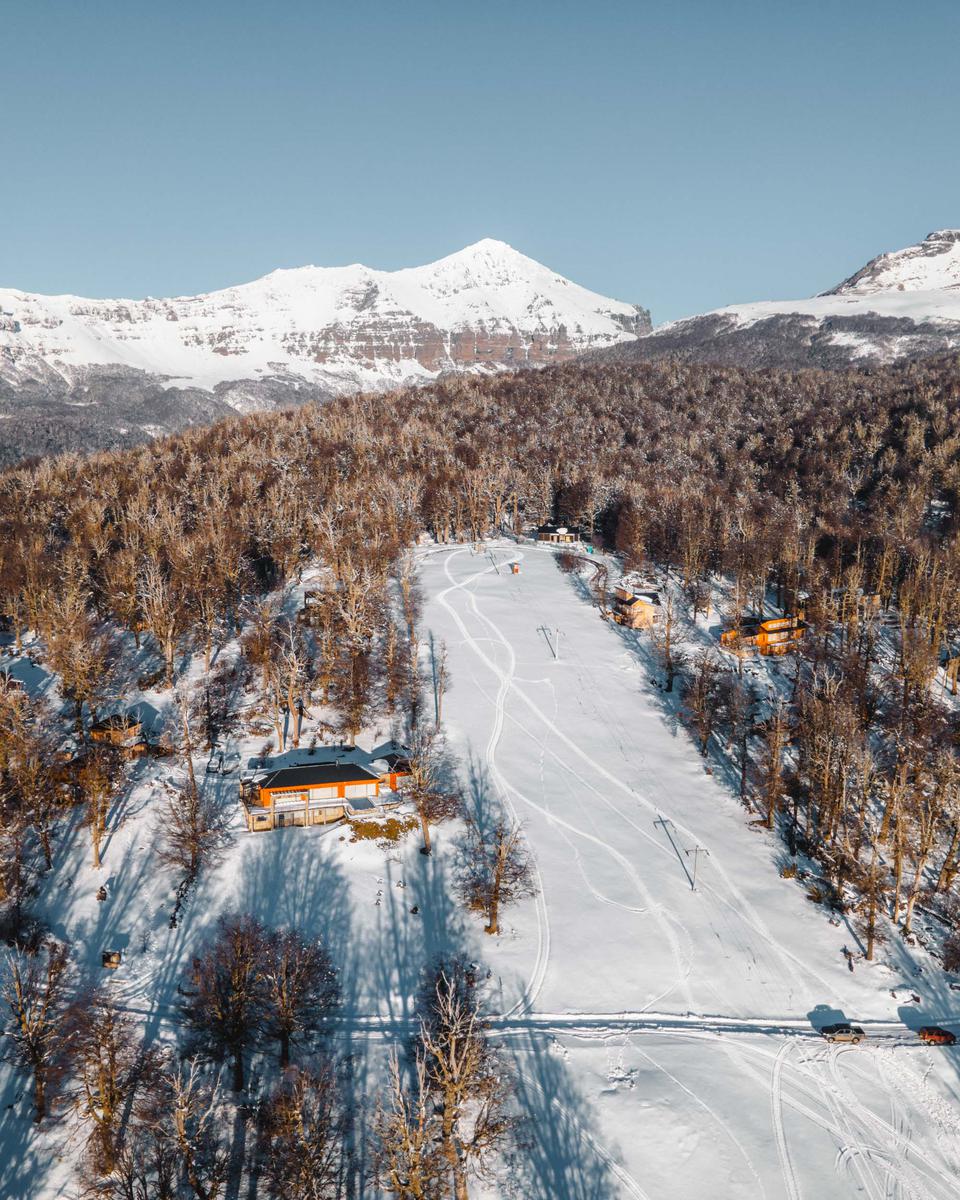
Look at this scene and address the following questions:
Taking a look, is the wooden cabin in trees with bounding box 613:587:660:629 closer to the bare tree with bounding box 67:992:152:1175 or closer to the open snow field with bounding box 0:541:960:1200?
the open snow field with bounding box 0:541:960:1200

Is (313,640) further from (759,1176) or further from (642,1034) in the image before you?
(759,1176)

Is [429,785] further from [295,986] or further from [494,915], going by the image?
[295,986]

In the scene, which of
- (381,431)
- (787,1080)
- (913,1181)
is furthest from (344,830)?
(381,431)

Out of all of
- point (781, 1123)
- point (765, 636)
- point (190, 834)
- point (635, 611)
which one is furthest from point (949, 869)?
point (190, 834)

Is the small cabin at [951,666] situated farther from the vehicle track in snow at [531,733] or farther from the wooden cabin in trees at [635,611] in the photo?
the vehicle track in snow at [531,733]

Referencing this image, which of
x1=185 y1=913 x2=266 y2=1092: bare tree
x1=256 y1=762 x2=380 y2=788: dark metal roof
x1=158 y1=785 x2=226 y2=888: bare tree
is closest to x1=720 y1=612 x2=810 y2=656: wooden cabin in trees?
x1=256 y1=762 x2=380 y2=788: dark metal roof

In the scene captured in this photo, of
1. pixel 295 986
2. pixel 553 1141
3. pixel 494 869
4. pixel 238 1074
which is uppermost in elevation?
pixel 295 986
